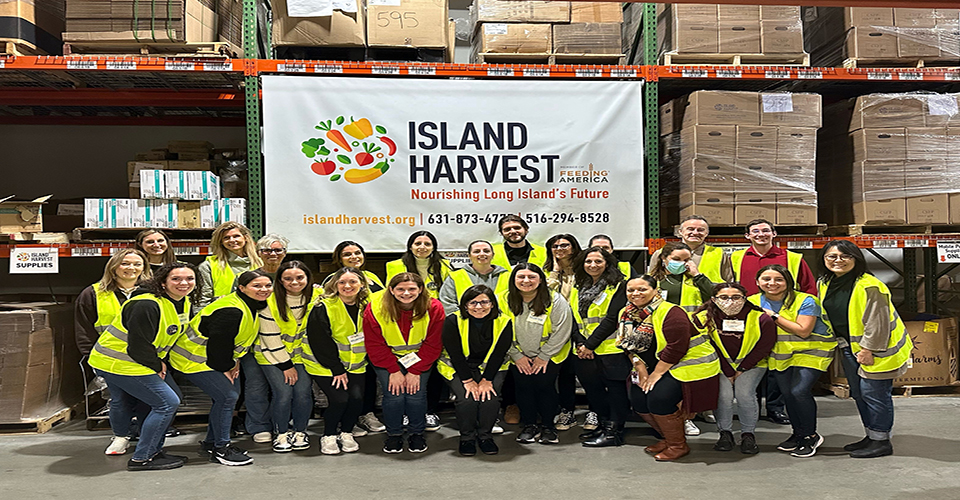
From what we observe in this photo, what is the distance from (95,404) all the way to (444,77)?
4802 mm

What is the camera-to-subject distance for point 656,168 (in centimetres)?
703

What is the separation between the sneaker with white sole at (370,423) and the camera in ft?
19.0

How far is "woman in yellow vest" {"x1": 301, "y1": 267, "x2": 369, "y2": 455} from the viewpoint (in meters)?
5.06

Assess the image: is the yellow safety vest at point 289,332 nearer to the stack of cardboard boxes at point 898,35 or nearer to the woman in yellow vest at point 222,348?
the woman in yellow vest at point 222,348

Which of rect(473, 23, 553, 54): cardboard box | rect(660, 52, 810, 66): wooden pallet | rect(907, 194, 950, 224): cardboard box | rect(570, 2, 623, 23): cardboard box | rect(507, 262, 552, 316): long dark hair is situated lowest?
rect(507, 262, 552, 316): long dark hair

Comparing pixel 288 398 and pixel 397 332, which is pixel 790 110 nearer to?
pixel 397 332

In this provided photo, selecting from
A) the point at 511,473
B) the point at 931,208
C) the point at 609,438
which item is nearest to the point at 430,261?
the point at 511,473

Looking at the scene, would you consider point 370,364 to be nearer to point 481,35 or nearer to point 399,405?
point 399,405

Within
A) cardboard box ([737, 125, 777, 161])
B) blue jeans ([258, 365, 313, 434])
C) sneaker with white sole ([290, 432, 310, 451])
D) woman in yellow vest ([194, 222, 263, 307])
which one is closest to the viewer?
blue jeans ([258, 365, 313, 434])

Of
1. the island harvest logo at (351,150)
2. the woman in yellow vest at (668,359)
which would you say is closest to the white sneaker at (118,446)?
the island harvest logo at (351,150)

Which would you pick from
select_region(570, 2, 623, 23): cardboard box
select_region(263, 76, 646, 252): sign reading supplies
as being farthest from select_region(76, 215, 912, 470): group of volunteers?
select_region(570, 2, 623, 23): cardboard box

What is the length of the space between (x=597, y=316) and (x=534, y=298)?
0.56 meters

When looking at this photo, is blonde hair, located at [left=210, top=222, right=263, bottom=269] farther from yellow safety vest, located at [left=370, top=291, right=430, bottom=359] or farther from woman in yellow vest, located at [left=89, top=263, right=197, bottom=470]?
yellow safety vest, located at [left=370, top=291, right=430, bottom=359]

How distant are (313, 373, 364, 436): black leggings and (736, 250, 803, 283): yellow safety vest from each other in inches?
130
